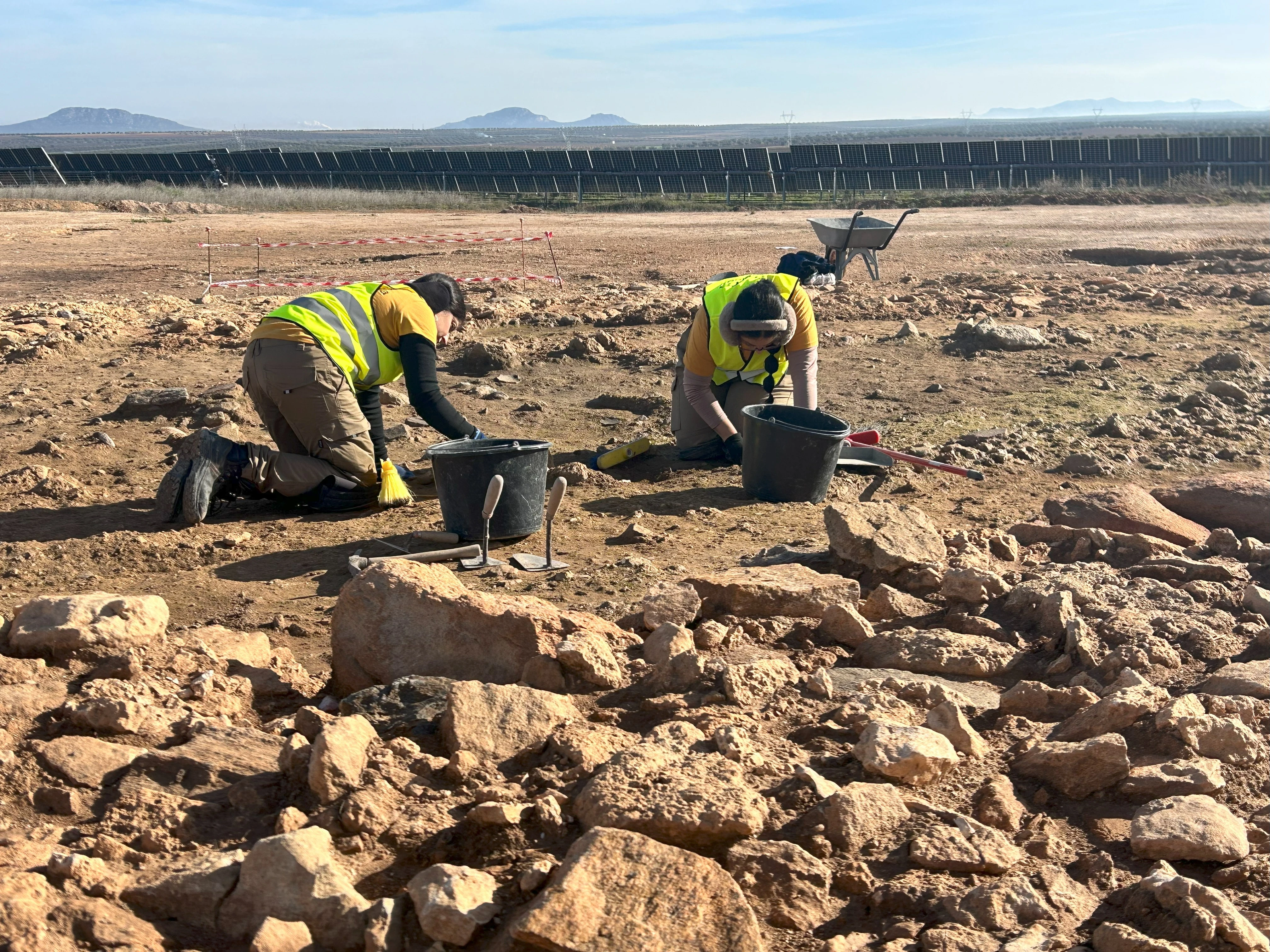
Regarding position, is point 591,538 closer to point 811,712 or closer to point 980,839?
point 811,712

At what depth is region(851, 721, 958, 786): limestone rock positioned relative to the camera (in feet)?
9.45

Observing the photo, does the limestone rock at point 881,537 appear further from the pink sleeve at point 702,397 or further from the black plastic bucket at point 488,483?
the pink sleeve at point 702,397

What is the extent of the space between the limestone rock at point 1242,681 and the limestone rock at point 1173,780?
21.1 inches

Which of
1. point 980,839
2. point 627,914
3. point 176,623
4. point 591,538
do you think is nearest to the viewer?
point 627,914

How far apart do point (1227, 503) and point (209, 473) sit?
476cm

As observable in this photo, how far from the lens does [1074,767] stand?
2943mm

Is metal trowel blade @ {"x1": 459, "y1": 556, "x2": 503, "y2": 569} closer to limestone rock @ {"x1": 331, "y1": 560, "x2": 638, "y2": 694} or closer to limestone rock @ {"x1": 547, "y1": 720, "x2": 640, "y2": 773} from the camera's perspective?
limestone rock @ {"x1": 331, "y1": 560, "x2": 638, "y2": 694}

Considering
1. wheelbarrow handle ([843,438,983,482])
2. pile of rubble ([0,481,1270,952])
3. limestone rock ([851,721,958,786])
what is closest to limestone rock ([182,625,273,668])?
pile of rubble ([0,481,1270,952])

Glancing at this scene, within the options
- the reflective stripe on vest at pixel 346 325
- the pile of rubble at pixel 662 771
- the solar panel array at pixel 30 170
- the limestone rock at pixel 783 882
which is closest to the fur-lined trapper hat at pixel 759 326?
the reflective stripe on vest at pixel 346 325

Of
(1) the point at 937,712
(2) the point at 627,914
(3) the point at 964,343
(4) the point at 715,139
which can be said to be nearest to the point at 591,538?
(1) the point at 937,712

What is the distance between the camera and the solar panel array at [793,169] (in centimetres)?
2847

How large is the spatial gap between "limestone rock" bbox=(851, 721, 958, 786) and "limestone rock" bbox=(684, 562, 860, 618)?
3.31ft

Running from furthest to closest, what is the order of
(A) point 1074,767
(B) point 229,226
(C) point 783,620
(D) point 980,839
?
1. (B) point 229,226
2. (C) point 783,620
3. (A) point 1074,767
4. (D) point 980,839

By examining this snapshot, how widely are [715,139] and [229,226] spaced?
110 metres
